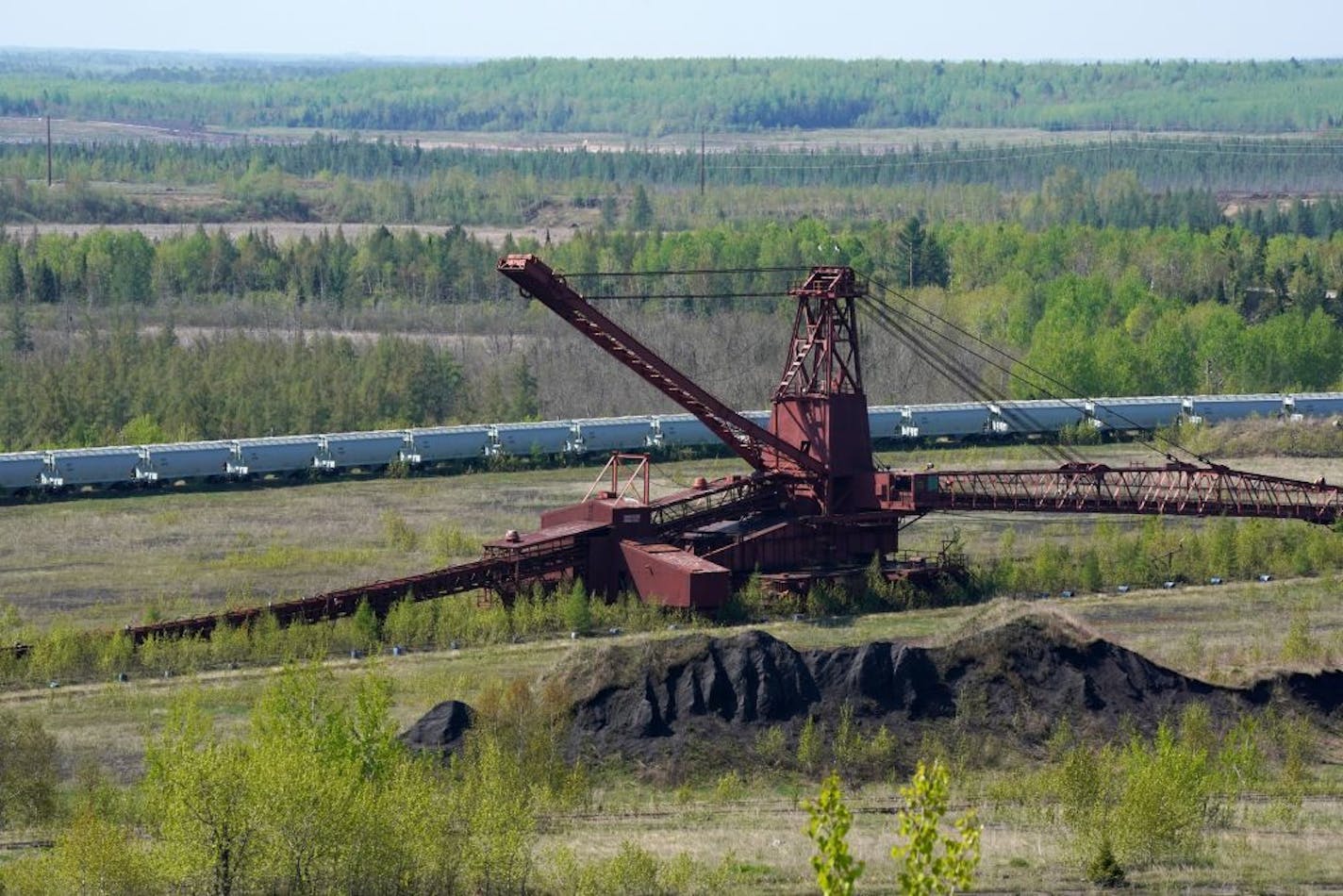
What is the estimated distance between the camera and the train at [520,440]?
72.6 metres

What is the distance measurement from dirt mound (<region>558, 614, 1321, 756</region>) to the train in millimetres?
32946

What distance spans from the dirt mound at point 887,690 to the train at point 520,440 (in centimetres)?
3295

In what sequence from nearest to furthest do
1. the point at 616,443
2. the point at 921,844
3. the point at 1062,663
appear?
the point at 921,844
the point at 1062,663
the point at 616,443

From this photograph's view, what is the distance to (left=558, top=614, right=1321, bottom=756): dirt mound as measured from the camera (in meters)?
42.3

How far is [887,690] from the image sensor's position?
4338 centimetres

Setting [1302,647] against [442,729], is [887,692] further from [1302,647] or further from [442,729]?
[1302,647]

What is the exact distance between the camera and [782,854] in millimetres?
35812

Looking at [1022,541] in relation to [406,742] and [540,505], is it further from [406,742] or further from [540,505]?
[406,742]

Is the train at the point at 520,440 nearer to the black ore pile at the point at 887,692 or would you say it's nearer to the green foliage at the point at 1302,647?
the green foliage at the point at 1302,647

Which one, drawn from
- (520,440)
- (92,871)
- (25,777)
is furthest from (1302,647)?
(520,440)

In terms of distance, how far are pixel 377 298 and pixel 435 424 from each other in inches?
1539

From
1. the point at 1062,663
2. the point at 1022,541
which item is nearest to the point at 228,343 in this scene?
the point at 1022,541

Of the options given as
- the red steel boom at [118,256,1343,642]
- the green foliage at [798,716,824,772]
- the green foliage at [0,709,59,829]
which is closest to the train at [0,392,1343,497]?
the red steel boom at [118,256,1343,642]

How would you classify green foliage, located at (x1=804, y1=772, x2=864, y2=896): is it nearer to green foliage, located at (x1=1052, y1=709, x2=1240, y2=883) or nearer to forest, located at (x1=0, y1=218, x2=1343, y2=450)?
green foliage, located at (x1=1052, y1=709, x2=1240, y2=883)
